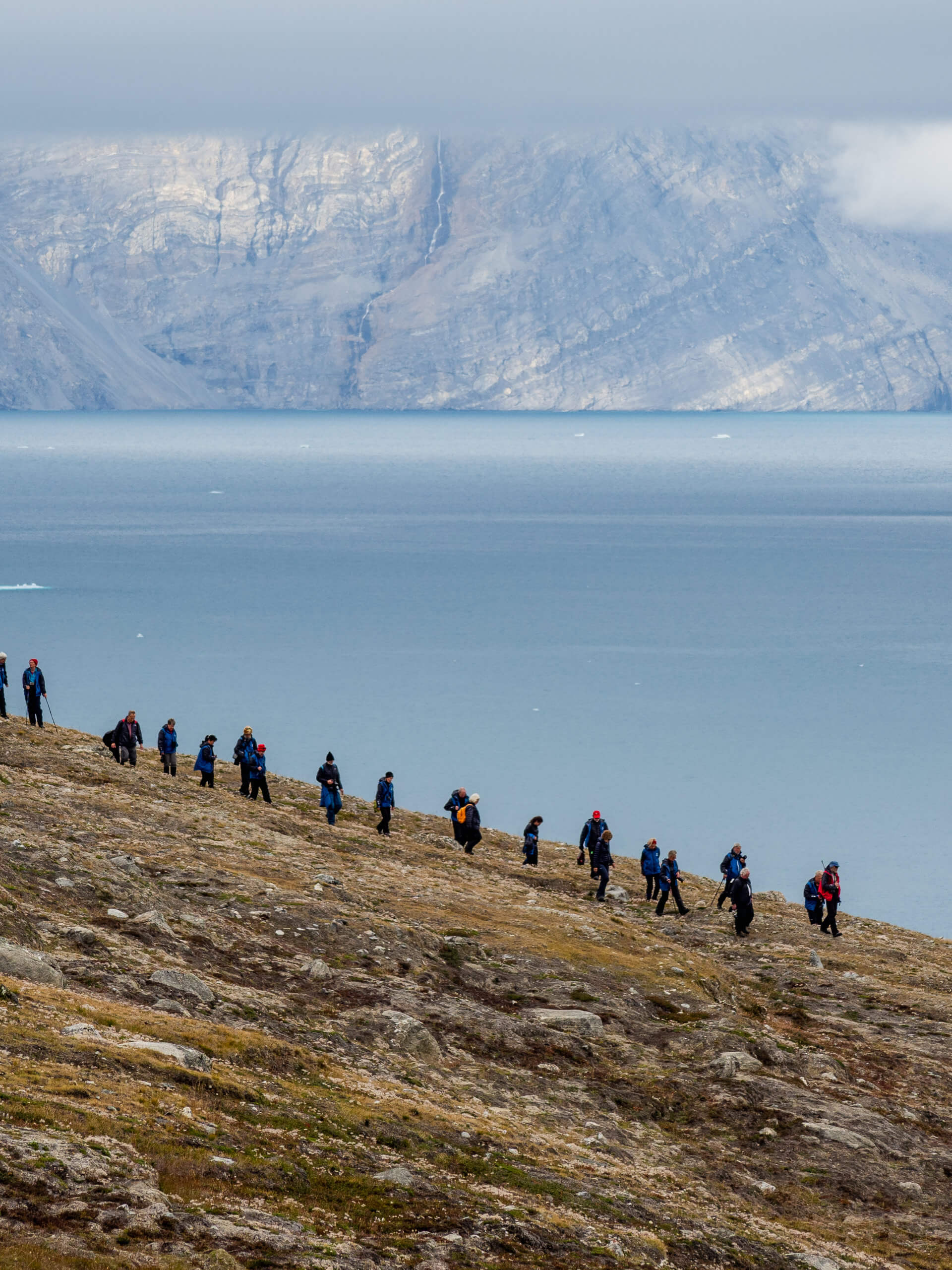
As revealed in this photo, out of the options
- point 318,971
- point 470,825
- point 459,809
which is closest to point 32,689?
point 459,809

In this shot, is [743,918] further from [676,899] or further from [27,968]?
[27,968]

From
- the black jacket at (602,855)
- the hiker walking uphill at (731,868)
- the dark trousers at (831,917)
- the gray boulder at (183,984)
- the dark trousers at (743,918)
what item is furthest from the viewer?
the black jacket at (602,855)

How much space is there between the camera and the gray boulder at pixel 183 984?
74.4ft

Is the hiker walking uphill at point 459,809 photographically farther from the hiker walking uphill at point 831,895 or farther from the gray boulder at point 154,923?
the gray boulder at point 154,923

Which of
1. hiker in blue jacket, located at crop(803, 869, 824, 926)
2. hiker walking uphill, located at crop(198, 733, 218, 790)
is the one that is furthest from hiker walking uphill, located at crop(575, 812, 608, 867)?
hiker walking uphill, located at crop(198, 733, 218, 790)

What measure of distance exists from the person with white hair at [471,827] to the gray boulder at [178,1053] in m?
22.9

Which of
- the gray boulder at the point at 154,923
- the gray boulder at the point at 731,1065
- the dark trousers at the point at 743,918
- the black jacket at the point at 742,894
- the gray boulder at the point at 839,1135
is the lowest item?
the gray boulder at the point at 839,1135

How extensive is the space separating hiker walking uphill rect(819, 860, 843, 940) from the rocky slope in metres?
0.57

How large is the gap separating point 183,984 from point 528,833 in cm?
1977

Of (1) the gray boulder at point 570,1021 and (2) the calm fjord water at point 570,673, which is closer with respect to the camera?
(1) the gray boulder at point 570,1021

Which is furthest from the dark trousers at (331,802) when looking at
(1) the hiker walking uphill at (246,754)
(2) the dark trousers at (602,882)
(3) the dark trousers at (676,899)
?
(3) the dark trousers at (676,899)

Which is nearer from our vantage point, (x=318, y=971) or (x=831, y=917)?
(x=318, y=971)

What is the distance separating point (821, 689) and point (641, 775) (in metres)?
25.0

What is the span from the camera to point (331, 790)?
4159 cm
